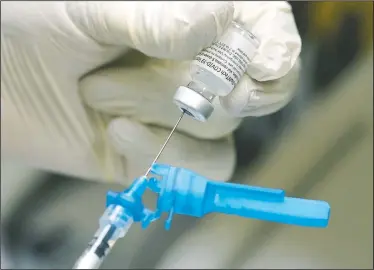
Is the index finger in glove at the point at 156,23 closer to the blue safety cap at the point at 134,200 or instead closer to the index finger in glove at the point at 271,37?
the index finger in glove at the point at 271,37

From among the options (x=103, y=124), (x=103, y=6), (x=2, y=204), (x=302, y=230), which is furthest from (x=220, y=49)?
(x=2, y=204)

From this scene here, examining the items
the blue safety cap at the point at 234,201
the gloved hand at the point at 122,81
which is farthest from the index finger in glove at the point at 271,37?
the blue safety cap at the point at 234,201

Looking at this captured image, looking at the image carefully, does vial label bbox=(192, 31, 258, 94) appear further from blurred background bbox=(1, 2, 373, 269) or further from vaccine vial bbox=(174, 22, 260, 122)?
blurred background bbox=(1, 2, 373, 269)

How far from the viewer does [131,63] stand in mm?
927

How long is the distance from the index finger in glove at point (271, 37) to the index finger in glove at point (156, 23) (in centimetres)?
6

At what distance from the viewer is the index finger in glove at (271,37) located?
0.71m

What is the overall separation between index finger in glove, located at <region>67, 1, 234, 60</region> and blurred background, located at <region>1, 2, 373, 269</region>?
11.8 inches

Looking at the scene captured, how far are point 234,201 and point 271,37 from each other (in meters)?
0.25

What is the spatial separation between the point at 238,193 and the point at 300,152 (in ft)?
2.10

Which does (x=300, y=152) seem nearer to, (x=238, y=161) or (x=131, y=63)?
(x=238, y=161)

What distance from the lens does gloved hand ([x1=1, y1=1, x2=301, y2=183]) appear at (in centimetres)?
73

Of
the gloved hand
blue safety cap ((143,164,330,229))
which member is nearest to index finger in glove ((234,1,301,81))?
the gloved hand

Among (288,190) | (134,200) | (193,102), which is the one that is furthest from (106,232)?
(288,190)

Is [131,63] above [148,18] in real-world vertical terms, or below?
below
